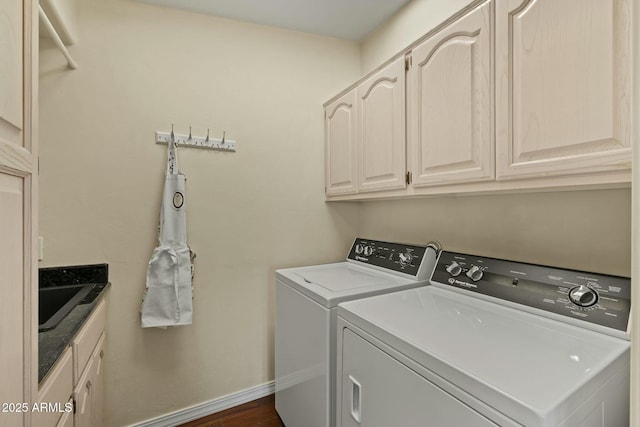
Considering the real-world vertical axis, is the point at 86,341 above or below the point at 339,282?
below

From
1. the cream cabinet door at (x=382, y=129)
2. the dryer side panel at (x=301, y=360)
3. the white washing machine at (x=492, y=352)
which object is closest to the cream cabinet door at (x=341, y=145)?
the cream cabinet door at (x=382, y=129)

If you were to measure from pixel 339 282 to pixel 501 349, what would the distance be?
2.86ft

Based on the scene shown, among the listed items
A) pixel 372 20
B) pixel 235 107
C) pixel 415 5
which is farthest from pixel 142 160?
pixel 415 5

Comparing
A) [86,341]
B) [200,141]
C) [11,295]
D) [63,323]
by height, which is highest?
[200,141]

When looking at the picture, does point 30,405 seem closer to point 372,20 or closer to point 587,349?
point 587,349

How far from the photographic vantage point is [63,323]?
1.11 meters

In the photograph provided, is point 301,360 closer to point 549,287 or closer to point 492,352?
point 492,352

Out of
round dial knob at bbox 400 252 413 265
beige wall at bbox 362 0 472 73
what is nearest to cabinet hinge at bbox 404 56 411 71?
beige wall at bbox 362 0 472 73

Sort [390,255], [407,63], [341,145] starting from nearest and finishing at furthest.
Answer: [407,63]
[390,255]
[341,145]

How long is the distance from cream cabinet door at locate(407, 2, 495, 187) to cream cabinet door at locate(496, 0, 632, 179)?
6 centimetres

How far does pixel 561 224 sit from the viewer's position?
1.25m

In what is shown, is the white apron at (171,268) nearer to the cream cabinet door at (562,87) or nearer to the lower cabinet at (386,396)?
the lower cabinet at (386,396)

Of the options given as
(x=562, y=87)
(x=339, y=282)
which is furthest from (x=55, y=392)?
(x=562, y=87)

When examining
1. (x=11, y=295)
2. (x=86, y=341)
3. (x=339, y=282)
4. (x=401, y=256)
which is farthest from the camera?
(x=401, y=256)
